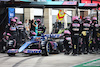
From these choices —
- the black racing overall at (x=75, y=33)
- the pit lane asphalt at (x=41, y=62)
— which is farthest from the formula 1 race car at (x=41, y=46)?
the pit lane asphalt at (x=41, y=62)

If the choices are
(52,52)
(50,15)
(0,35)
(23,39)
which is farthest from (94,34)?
(50,15)

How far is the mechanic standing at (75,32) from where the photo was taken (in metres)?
15.2

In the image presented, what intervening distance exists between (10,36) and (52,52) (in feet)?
Answer: 7.57

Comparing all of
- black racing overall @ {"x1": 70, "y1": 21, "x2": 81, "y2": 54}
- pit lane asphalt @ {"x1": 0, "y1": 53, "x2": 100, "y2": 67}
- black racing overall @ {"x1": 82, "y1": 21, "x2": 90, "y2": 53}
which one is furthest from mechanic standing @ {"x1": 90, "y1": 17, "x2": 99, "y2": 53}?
pit lane asphalt @ {"x1": 0, "y1": 53, "x2": 100, "y2": 67}

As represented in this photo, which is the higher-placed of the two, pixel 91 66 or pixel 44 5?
pixel 44 5

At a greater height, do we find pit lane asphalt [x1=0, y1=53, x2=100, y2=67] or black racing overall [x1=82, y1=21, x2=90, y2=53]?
black racing overall [x1=82, y1=21, x2=90, y2=53]

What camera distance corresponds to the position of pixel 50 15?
3309 centimetres

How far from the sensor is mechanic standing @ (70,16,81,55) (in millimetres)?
15242

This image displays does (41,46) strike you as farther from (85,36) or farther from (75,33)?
(85,36)

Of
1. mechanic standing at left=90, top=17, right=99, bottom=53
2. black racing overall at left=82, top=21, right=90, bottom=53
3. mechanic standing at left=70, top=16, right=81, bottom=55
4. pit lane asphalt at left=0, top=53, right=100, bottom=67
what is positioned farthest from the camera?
mechanic standing at left=90, top=17, right=99, bottom=53

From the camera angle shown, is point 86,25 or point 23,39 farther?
point 23,39

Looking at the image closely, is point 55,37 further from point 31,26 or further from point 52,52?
point 31,26

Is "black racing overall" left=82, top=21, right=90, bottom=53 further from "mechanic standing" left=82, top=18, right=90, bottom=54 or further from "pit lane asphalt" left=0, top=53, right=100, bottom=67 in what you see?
"pit lane asphalt" left=0, top=53, right=100, bottom=67

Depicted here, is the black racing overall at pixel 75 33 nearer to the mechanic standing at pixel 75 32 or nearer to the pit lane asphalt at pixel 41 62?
the mechanic standing at pixel 75 32
